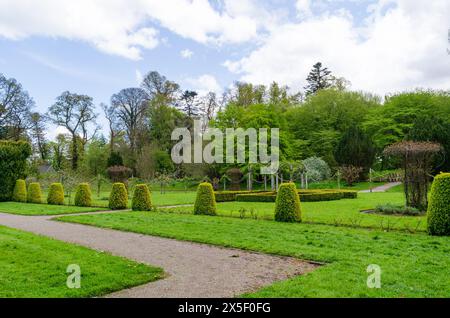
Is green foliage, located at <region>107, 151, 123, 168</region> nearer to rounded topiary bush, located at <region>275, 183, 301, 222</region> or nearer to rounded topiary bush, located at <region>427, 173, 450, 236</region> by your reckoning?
rounded topiary bush, located at <region>275, 183, 301, 222</region>

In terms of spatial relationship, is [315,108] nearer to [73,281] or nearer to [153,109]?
[153,109]


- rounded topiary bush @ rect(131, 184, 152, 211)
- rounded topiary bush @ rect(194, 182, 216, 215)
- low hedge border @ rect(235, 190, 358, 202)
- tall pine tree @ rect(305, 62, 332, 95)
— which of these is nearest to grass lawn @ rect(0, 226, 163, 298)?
rounded topiary bush @ rect(194, 182, 216, 215)

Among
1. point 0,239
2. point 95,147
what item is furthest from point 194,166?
point 0,239

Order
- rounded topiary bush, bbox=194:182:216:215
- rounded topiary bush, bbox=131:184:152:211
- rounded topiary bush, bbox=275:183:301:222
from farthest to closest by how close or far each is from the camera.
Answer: rounded topiary bush, bbox=131:184:152:211, rounded topiary bush, bbox=194:182:216:215, rounded topiary bush, bbox=275:183:301:222

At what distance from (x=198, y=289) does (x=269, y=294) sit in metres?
0.91

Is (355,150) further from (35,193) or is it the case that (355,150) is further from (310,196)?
(35,193)

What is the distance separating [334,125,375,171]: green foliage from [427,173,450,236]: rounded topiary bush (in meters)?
24.5

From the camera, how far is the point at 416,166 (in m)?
12.8

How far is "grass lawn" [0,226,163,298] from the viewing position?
464 cm

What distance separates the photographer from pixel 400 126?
113ft

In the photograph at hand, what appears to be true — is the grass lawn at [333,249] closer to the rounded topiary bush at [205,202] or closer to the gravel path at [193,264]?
the gravel path at [193,264]

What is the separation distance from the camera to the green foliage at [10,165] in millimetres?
22891

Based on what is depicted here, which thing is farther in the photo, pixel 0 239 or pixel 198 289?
pixel 0 239
